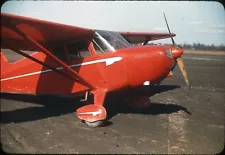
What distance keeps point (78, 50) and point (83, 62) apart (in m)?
0.41

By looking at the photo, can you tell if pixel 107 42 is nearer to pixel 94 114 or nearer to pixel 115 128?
pixel 94 114

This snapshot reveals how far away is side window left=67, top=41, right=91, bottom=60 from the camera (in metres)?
6.31

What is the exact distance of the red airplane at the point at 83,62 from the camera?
546 centimetres

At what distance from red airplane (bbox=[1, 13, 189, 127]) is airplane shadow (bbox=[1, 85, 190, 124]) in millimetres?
532

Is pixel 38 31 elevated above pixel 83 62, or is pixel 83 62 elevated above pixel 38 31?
pixel 38 31

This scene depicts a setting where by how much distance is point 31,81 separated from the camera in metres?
7.00

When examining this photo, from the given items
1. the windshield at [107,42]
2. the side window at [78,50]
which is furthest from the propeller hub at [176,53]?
the side window at [78,50]

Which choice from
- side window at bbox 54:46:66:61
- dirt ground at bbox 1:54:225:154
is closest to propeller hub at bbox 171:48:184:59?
dirt ground at bbox 1:54:225:154

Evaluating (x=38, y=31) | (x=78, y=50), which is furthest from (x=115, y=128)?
(x=38, y=31)

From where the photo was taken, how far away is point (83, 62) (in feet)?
20.5

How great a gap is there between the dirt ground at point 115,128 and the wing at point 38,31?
194 cm

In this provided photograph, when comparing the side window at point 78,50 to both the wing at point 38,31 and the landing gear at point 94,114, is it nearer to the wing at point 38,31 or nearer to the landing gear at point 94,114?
the wing at point 38,31

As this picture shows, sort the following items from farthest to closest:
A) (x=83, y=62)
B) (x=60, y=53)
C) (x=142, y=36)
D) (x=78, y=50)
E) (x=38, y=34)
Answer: (x=142, y=36) < (x=60, y=53) < (x=78, y=50) < (x=83, y=62) < (x=38, y=34)

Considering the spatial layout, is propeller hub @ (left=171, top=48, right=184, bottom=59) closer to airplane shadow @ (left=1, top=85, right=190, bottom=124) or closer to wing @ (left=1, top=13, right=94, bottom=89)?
airplane shadow @ (left=1, top=85, right=190, bottom=124)
